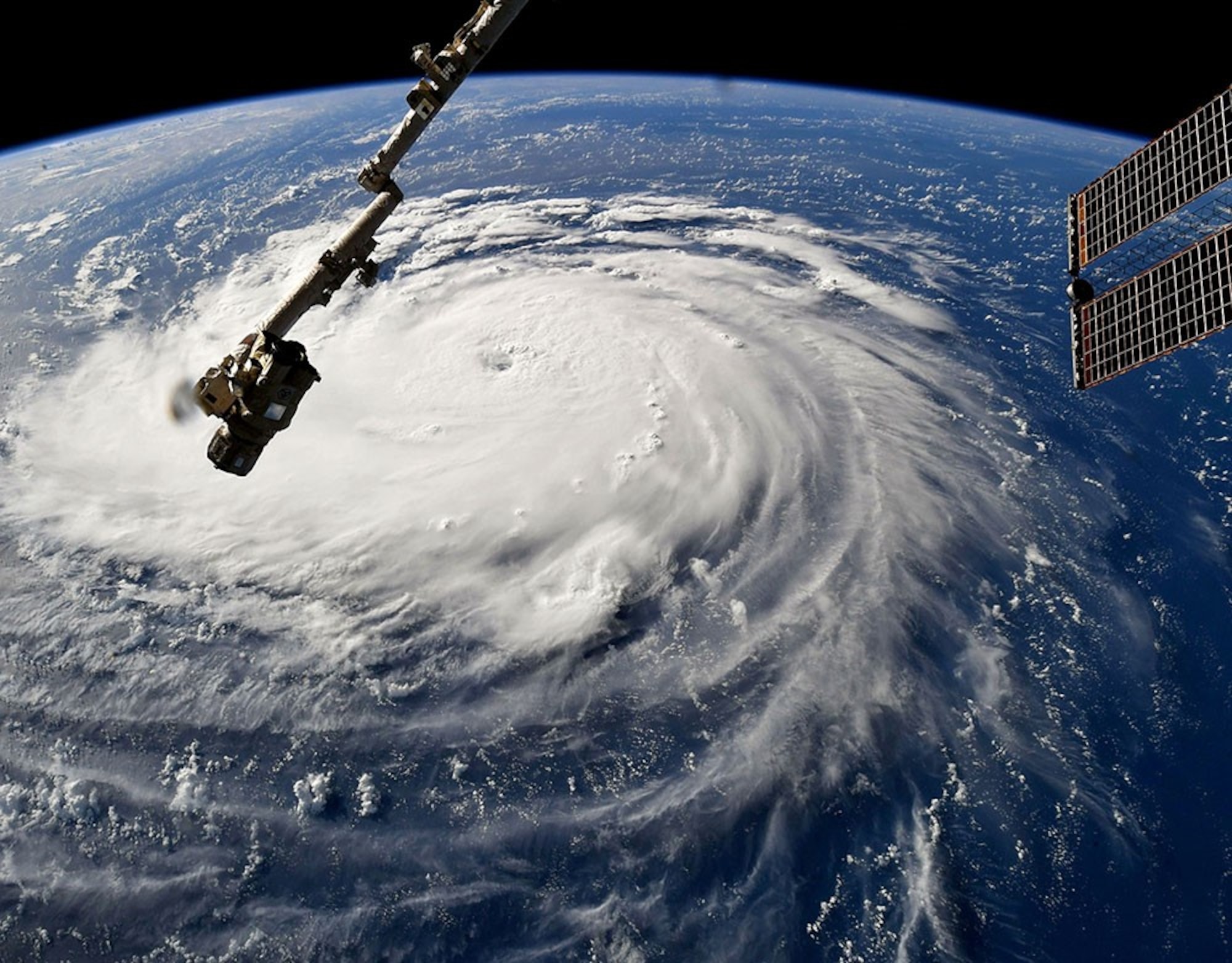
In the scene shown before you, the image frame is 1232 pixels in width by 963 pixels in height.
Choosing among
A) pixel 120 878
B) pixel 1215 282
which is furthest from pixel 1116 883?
pixel 120 878

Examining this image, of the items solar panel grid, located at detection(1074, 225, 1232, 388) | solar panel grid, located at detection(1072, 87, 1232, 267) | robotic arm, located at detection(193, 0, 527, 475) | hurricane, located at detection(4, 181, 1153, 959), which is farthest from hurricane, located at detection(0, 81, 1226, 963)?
solar panel grid, located at detection(1072, 87, 1232, 267)

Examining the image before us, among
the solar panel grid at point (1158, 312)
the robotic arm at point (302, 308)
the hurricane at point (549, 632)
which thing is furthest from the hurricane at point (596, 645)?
the robotic arm at point (302, 308)

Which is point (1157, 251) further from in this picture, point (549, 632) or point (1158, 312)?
point (549, 632)

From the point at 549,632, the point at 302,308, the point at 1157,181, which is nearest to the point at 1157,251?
the point at 1157,181

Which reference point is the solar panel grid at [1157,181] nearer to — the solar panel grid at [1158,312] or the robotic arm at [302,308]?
the solar panel grid at [1158,312]

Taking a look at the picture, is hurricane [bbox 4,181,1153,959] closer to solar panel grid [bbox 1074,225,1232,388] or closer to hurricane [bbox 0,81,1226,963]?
hurricane [bbox 0,81,1226,963]

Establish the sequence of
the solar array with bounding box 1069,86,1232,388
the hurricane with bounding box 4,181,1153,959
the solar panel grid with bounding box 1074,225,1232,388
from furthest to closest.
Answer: the hurricane with bounding box 4,181,1153,959
the solar array with bounding box 1069,86,1232,388
the solar panel grid with bounding box 1074,225,1232,388

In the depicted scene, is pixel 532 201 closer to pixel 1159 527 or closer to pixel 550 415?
pixel 550 415

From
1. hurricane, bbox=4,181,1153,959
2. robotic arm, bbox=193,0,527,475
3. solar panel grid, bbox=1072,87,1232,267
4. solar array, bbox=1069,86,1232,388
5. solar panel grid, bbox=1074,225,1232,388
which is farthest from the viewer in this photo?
hurricane, bbox=4,181,1153,959
